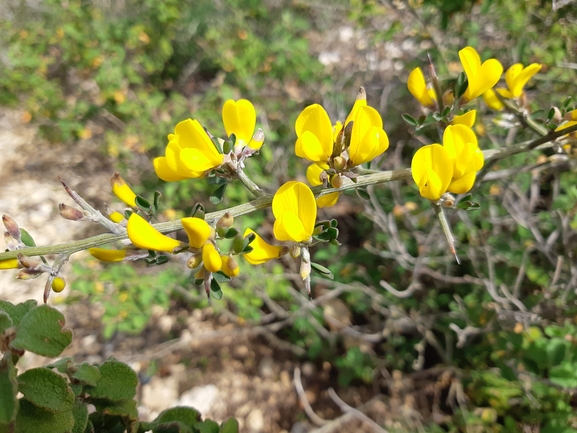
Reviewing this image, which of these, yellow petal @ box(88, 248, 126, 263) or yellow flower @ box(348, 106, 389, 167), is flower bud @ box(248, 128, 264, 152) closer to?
yellow flower @ box(348, 106, 389, 167)

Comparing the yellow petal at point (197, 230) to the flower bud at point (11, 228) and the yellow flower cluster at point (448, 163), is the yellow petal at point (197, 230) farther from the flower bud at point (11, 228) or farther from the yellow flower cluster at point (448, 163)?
the yellow flower cluster at point (448, 163)

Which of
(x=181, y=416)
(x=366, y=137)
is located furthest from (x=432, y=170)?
(x=181, y=416)

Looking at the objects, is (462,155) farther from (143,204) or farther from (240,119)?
(143,204)

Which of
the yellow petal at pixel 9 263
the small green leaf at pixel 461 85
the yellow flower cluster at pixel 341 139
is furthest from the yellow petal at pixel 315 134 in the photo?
the yellow petal at pixel 9 263

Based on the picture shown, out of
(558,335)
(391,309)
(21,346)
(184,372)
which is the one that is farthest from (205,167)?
(184,372)

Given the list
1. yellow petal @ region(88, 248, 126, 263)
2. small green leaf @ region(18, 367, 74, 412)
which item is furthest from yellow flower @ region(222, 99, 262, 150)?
small green leaf @ region(18, 367, 74, 412)
